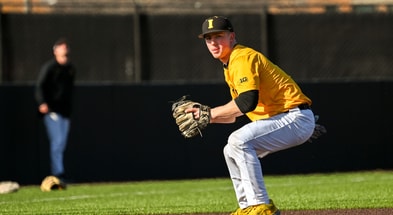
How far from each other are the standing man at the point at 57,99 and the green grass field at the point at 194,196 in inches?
23.0

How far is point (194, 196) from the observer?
11797 millimetres

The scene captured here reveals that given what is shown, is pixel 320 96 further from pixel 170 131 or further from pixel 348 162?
pixel 170 131

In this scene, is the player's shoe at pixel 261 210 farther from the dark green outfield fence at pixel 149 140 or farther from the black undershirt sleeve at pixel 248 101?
the dark green outfield fence at pixel 149 140

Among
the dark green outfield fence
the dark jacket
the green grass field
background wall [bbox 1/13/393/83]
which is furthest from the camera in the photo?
background wall [bbox 1/13/393/83]

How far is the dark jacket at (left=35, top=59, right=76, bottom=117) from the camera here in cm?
1452

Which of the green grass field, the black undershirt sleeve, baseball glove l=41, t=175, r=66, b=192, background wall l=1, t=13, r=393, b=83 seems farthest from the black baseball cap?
background wall l=1, t=13, r=393, b=83

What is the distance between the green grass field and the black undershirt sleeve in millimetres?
2238

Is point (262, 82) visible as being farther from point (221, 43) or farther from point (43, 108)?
point (43, 108)

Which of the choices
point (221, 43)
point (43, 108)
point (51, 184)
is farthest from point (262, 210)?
point (43, 108)

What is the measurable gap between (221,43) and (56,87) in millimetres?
7069

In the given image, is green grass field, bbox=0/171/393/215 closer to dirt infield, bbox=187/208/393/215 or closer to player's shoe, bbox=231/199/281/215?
dirt infield, bbox=187/208/393/215

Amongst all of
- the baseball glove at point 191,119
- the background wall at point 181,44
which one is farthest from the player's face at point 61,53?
the baseball glove at point 191,119

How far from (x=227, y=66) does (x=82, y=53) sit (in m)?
9.98

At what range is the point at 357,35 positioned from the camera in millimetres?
18031
